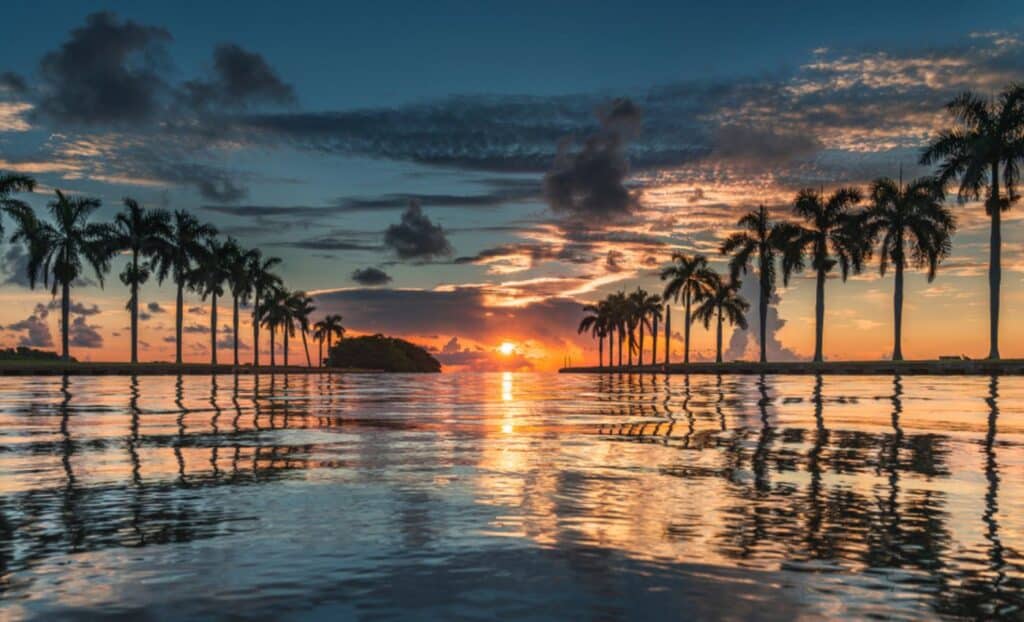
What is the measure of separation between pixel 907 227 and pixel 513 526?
6707cm

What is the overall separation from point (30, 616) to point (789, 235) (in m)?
76.6

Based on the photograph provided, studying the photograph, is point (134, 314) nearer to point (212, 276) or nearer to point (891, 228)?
point (212, 276)

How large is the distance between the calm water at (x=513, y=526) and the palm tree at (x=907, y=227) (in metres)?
55.9

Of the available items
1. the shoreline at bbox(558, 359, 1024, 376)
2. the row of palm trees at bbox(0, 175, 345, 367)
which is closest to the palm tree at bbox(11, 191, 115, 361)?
the row of palm trees at bbox(0, 175, 345, 367)

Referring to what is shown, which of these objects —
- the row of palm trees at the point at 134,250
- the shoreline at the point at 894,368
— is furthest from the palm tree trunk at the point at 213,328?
the shoreline at the point at 894,368

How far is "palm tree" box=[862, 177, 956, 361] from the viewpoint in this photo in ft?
212

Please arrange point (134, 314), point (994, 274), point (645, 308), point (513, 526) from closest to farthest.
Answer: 1. point (513, 526)
2. point (994, 274)
3. point (134, 314)
4. point (645, 308)

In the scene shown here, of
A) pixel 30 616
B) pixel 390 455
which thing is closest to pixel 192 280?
pixel 390 455

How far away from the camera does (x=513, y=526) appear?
20.8 feet

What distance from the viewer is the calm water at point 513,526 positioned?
4.54 m

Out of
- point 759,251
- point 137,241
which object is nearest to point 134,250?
point 137,241

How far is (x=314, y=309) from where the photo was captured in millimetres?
147625

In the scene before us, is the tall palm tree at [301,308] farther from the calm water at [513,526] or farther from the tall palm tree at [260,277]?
the calm water at [513,526]

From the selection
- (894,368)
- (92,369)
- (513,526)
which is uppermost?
(513,526)
